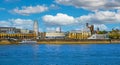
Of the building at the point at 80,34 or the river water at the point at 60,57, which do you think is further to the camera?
the building at the point at 80,34

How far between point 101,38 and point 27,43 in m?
30.2

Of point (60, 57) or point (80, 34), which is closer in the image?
point (60, 57)

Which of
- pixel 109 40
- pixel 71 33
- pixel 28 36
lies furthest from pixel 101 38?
pixel 28 36

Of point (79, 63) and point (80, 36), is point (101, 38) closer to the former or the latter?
point (80, 36)

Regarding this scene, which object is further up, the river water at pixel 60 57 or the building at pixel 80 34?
the building at pixel 80 34

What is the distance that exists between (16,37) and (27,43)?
17617 millimetres

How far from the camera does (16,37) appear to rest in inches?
6909

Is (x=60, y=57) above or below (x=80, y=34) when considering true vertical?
below

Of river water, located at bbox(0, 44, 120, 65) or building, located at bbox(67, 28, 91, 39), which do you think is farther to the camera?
building, located at bbox(67, 28, 91, 39)

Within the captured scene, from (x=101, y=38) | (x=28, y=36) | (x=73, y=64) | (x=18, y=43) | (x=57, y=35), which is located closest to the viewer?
(x=73, y=64)

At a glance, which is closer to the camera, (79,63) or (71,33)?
(79,63)

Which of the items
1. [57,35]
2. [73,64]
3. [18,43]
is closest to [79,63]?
[73,64]

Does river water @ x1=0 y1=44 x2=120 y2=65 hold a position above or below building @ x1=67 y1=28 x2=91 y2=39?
below

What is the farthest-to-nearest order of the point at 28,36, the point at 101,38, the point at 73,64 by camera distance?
the point at 28,36 < the point at 101,38 < the point at 73,64
